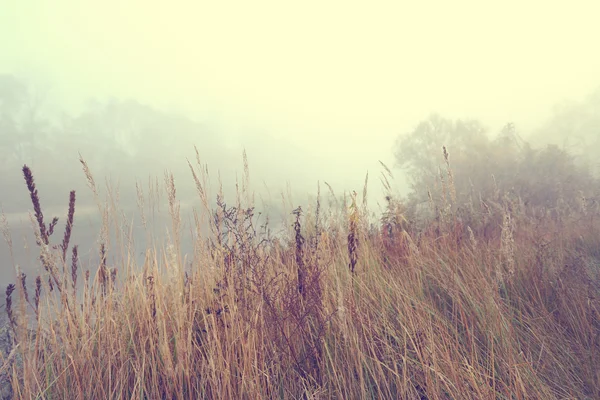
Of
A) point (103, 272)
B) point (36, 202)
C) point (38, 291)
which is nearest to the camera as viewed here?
point (36, 202)

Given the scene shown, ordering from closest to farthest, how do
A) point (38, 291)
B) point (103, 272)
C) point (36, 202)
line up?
point (36, 202) < point (38, 291) < point (103, 272)

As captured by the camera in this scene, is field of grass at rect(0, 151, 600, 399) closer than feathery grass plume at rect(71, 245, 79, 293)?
Yes

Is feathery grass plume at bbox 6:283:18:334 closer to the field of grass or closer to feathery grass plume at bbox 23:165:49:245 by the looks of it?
the field of grass

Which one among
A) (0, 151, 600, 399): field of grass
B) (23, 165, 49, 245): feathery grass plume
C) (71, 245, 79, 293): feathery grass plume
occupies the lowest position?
(0, 151, 600, 399): field of grass

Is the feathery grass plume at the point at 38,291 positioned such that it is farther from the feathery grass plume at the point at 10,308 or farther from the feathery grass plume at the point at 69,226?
the feathery grass plume at the point at 69,226

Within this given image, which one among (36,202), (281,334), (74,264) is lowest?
(281,334)

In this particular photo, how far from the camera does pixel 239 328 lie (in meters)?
1.86

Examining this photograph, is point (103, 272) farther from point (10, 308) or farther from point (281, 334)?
point (281, 334)

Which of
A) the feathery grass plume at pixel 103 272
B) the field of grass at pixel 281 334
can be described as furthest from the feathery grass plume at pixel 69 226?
the feathery grass plume at pixel 103 272

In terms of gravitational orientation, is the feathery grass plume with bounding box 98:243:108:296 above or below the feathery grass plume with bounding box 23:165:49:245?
below

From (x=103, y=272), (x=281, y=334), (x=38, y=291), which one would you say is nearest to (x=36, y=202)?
(x=38, y=291)

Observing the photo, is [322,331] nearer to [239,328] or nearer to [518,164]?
[239,328]

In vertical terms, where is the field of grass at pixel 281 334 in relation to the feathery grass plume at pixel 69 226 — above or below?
below

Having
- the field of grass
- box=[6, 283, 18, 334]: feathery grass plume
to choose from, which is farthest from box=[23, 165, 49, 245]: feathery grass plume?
box=[6, 283, 18, 334]: feathery grass plume
